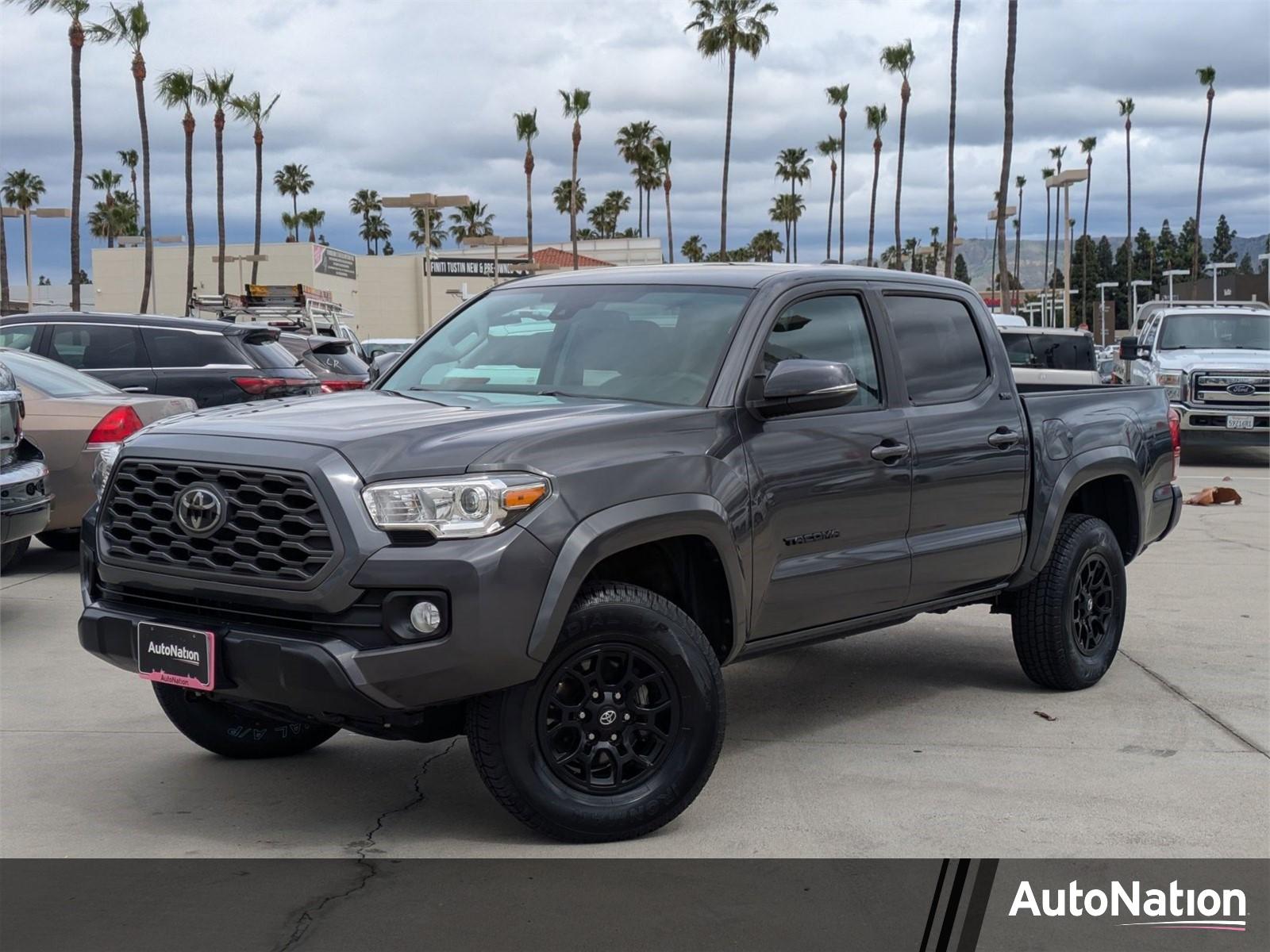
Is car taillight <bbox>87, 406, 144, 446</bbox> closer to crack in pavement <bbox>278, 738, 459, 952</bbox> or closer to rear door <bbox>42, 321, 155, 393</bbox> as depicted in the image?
rear door <bbox>42, 321, 155, 393</bbox>

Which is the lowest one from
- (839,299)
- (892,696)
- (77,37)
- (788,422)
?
(892,696)

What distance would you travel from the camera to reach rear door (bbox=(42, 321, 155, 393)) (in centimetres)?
1327

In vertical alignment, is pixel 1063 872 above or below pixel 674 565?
below

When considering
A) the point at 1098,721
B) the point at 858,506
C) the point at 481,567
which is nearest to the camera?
the point at 481,567

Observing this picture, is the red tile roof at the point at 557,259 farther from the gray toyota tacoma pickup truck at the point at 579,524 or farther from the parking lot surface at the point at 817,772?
the gray toyota tacoma pickup truck at the point at 579,524

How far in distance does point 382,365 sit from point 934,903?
3469 mm

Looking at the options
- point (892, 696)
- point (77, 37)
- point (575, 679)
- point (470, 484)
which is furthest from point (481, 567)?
point (77, 37)

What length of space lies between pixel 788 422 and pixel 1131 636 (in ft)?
13.0

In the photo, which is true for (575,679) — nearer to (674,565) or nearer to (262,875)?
(674,565)

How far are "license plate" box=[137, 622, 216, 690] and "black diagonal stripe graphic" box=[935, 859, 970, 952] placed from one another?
2269mm

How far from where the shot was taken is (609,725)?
4867 mm

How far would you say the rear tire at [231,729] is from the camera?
571 cm

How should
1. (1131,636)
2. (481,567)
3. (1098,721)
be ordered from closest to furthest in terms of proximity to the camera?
1. (481,567)
2. (1098,721)
3. (1131,636)

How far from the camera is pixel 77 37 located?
43.3 metres
